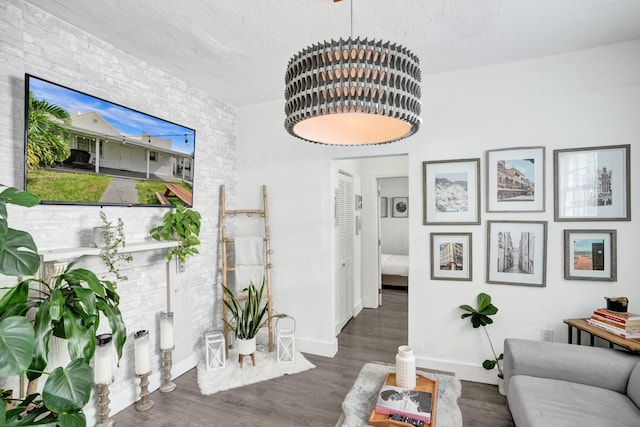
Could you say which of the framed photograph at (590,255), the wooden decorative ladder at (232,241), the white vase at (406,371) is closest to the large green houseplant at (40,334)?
the white vase at (406,371)

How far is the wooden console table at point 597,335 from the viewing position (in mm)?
2047

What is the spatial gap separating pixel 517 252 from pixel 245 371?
2.66 meters

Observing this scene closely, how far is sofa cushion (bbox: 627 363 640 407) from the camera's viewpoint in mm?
1789

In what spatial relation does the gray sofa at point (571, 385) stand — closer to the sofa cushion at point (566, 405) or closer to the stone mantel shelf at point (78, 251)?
the sofa cushion at point (566, 405)

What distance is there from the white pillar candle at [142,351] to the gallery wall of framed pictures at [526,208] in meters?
2.49

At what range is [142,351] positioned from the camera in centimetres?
252

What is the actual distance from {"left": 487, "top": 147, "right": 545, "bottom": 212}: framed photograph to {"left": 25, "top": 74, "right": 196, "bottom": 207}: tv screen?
2.77m

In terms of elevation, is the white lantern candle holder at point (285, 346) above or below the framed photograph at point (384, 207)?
below

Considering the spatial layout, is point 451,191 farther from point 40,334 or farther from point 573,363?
point 40,334

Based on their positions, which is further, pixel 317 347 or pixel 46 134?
pixel 317 347

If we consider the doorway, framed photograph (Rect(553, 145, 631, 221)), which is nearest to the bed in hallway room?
the doorway

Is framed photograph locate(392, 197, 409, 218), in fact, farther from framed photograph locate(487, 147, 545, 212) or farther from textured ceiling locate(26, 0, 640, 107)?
textured ceiling locate(26, 0, 640, 107)

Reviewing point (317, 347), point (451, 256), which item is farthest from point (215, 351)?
point (451, 256)

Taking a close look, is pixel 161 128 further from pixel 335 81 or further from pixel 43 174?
pixel 335 81
